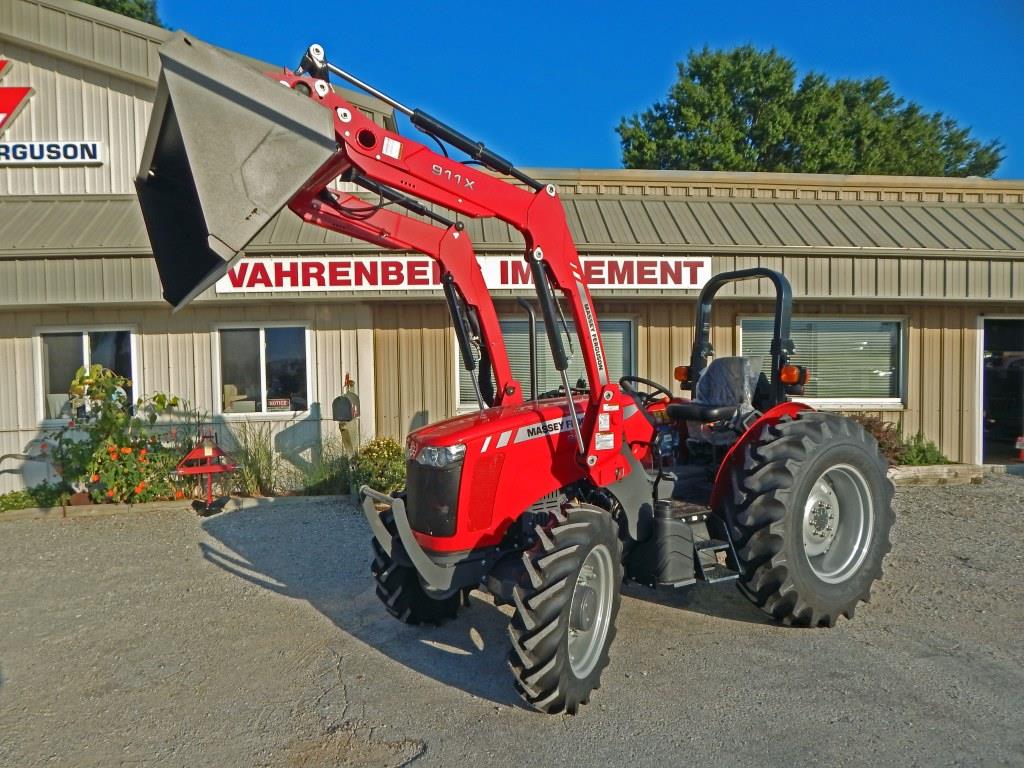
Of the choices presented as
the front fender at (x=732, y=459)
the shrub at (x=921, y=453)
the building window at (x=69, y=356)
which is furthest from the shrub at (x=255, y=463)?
the shrub at (x=921, y=453)

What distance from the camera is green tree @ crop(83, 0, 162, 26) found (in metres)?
29.6

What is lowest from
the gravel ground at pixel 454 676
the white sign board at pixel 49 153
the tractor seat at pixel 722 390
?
the gravel ground at pixel 454 676

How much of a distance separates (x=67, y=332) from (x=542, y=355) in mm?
5852

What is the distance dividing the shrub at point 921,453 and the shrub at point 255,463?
7723mm

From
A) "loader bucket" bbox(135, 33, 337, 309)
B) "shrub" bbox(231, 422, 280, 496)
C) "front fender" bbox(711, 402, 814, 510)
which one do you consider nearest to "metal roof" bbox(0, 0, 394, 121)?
"shrub" bbox(231, 422, 280, 496)

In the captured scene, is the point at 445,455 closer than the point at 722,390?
Yes

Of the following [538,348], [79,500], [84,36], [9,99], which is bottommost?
[79,500]

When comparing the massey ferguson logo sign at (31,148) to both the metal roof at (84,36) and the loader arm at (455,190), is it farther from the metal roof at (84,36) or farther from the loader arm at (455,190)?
the loader arm at (455,190)

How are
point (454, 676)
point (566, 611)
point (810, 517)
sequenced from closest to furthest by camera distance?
1. point (566, 611)
2. point (454, 676)
3. point (810, 517)

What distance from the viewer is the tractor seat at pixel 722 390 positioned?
206 inches

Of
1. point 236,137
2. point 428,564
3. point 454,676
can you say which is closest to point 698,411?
point 428,564

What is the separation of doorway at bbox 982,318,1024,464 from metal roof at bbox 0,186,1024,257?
4.82 ft

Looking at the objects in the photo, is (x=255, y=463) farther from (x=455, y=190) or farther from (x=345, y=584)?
(x=455, y=190)

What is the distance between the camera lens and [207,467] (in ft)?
27.1
